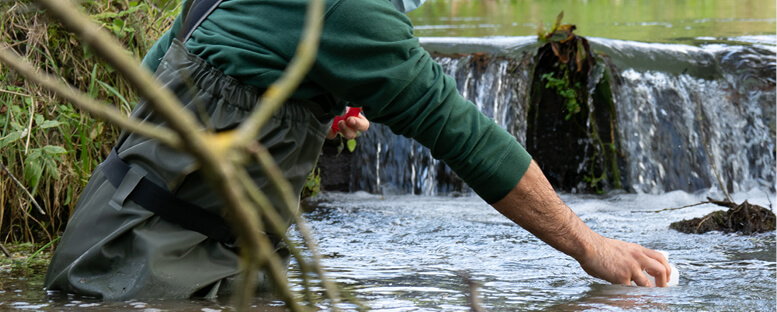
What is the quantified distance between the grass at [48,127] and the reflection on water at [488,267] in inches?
31.2

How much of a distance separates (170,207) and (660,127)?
4.69m

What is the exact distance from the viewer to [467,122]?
2.14m

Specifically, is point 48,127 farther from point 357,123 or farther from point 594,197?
point 594,197

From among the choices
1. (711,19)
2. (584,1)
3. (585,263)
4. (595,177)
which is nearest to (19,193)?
(585,263)

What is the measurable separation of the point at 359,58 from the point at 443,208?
2970mm

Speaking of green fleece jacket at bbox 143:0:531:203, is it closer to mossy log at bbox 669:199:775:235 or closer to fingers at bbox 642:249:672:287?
fingers at bbox 642:249:672:287

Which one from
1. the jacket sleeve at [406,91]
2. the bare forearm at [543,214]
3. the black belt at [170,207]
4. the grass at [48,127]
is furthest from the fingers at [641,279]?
the grass at [48,127]

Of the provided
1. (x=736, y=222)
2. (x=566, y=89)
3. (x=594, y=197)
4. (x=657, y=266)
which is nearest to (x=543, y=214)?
(x=657, y=266)

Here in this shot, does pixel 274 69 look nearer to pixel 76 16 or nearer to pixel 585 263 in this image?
pixel 585 263

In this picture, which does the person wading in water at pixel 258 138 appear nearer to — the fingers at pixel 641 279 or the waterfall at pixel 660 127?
the fingers at pixel 641 279

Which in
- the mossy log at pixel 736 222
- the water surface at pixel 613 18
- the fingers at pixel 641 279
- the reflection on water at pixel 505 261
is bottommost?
the mossy log at pixel 736 222

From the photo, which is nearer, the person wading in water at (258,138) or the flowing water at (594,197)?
the person wading in water at (258,138)

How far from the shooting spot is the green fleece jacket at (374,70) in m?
1.98

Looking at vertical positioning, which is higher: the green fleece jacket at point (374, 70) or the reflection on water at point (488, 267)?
the green fleece jacket at point (374, 70)
